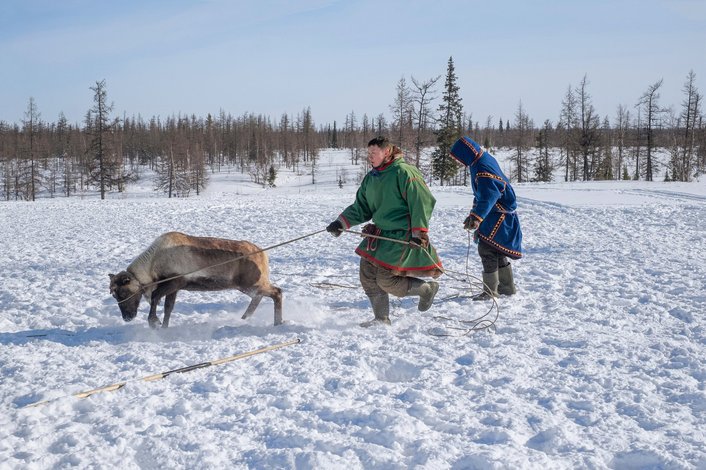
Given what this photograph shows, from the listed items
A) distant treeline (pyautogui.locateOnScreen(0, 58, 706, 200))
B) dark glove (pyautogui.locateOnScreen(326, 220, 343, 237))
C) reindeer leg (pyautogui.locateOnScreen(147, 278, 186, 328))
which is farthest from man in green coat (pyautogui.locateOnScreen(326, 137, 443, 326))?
distant treeline (pyautogui.locateOnScreen(0, 58, 706, 200))

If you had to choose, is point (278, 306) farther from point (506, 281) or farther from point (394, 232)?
point (506, 281)

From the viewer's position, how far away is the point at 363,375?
14.1ft

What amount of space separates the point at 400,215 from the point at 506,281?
2.16m

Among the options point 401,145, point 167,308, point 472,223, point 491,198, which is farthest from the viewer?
point 401,145

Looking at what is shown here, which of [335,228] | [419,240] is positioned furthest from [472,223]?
[335,228]

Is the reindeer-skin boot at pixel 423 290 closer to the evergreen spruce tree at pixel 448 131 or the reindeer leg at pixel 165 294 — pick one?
the reindeer leg at pixel 165 294

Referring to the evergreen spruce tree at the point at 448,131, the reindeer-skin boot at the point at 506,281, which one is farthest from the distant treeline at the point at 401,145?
the reindeer-skin boot at the point at 506,281

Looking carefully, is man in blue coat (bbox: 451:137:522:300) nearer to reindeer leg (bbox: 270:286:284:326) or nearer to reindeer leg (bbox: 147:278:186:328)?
reindeer leg (bbox: 270:286:284:326)

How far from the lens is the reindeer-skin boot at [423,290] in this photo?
558 centimetres

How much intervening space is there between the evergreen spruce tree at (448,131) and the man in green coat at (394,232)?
124 ft

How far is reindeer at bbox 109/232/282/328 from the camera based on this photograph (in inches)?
223

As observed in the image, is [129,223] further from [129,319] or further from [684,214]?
[684,214]

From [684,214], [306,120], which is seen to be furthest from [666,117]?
[306,120]

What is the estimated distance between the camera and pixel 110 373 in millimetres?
4406
